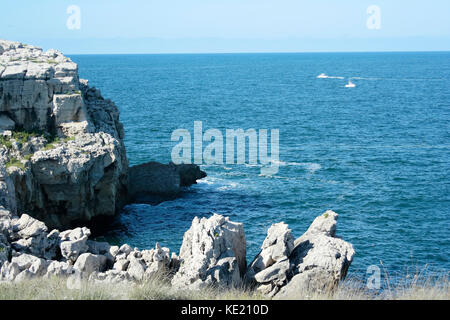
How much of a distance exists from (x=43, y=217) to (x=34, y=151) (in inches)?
210

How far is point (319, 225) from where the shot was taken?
2984cm

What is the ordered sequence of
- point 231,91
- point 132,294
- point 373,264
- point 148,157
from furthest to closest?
point 231,91 → point 148,157 → point 373,264 → point 132,294

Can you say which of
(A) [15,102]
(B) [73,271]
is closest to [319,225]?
(B) [73,271]

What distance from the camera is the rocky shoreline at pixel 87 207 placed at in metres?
25.0

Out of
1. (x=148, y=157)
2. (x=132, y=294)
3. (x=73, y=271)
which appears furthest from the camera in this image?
(x=148, y=157)

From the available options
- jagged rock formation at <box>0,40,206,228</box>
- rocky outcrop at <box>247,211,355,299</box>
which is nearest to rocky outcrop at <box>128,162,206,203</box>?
jagged rock formation at <box>0,40,206,228</box>

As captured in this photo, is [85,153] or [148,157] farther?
[148,157]

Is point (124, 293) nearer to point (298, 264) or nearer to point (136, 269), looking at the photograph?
point (136, 269)

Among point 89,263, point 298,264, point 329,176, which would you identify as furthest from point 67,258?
point 329,176

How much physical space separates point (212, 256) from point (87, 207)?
20657mm

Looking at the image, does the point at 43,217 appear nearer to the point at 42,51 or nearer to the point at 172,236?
the point at 172,236

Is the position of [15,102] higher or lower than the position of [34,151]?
higher

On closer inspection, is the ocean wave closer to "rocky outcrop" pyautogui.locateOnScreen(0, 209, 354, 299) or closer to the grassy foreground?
"rocky outcrop" pyautogui.locateOnScreen(0, 209, 354, 299)

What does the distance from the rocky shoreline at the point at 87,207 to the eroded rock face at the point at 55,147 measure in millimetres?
83
